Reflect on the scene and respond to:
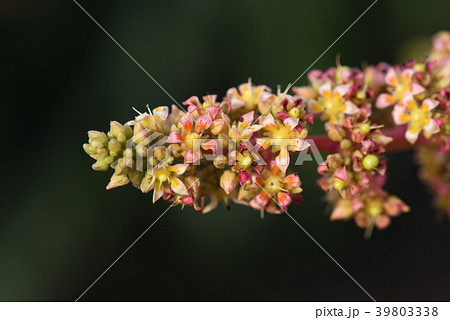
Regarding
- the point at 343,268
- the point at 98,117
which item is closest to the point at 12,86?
the point at 98,117

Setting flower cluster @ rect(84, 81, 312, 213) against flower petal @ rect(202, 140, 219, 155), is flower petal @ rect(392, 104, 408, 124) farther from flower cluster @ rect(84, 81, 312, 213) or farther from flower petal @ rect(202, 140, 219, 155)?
flower petal @ rect(202, 140, 219, 155)

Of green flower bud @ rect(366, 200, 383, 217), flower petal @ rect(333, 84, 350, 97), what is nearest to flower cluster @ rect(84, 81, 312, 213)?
flower petal @ rect(333, 84, 350, 97)

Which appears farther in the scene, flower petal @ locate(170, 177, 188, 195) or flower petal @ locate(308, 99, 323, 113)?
flower petal @ locate(308, 99, 323, 113)

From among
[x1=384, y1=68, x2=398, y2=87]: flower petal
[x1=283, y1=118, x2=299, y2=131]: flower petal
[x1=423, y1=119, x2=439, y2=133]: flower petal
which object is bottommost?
[x1=283, y1=118, x2=299, y2=131]: flower petal

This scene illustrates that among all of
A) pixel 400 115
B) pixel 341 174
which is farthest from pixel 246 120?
pixel 400 115

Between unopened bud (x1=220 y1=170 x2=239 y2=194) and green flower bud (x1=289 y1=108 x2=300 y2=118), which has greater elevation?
green flower bud (x1=289 y1=108 x2=300 y2=118)

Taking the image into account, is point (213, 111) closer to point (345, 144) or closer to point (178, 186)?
point (178, 186)

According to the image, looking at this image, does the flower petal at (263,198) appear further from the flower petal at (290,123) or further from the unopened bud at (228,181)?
the flower petal at (290,123)
